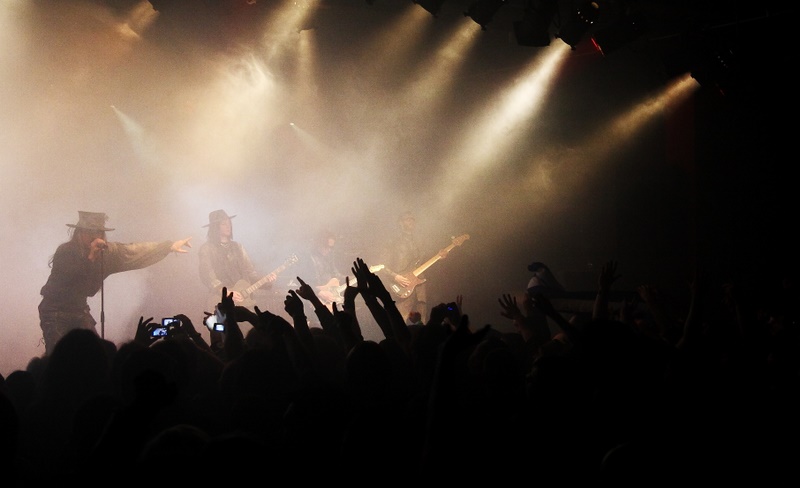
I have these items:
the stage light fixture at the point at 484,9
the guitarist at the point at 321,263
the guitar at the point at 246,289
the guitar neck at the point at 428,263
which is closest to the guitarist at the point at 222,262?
the guitar at the point at 246,289

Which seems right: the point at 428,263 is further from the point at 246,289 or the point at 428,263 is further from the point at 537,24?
the point at 537,24

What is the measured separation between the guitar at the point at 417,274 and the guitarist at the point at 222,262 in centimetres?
253

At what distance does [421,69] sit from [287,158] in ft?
13.0

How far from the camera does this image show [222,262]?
12188mm

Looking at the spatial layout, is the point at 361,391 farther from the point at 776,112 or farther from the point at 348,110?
the point at 348,110

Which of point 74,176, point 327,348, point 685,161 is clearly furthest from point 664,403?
point 74,176

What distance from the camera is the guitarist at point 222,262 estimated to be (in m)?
12.1

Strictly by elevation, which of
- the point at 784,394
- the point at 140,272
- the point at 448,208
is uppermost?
the point at 140,272

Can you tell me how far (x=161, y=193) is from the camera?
44.4 feet

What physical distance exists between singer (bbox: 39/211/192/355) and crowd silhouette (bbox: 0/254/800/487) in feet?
20.3

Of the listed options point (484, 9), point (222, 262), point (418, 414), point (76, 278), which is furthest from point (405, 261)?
point (418, 414)

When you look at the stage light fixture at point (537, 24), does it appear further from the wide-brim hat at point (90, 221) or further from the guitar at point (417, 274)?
the wide-brim hat at point (90, 221)

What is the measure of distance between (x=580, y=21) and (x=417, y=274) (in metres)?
6.34

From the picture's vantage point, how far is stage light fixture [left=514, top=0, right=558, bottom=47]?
8352 millimetres
